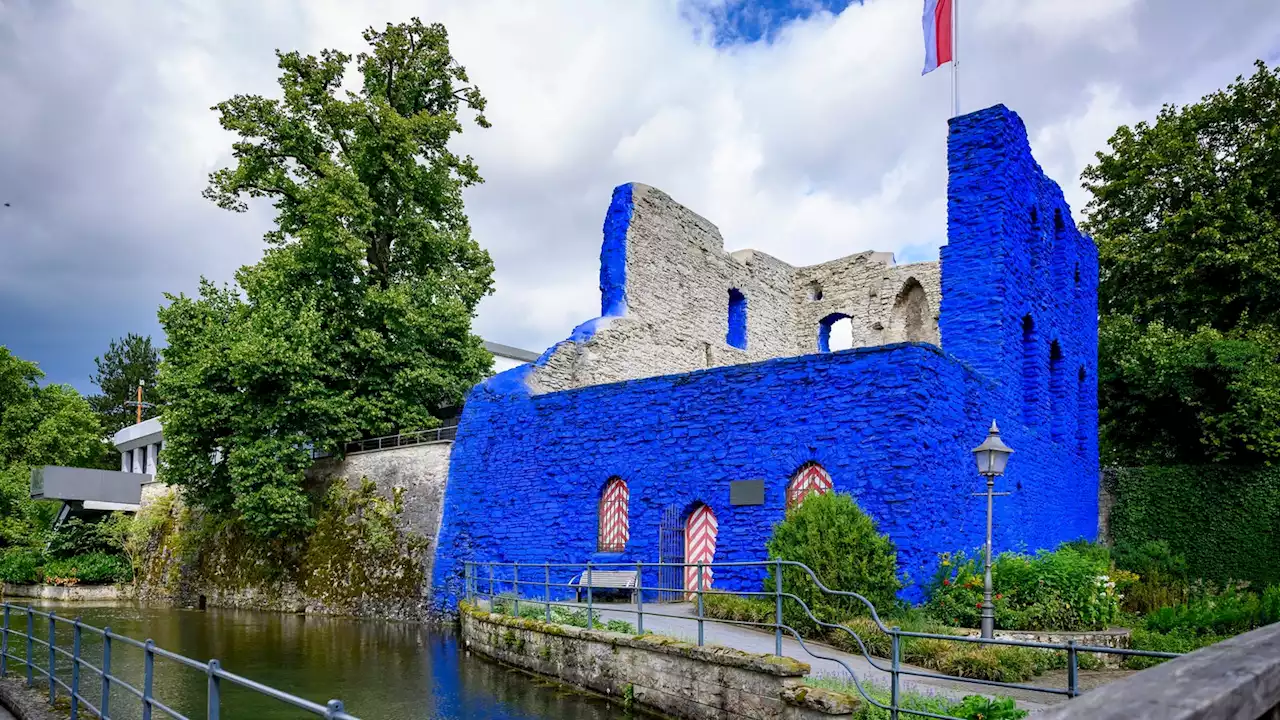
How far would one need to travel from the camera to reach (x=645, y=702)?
1014 centimetres

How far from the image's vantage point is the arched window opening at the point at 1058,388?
18938 mm

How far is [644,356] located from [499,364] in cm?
1315

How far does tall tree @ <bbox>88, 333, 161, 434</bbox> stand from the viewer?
184 feet

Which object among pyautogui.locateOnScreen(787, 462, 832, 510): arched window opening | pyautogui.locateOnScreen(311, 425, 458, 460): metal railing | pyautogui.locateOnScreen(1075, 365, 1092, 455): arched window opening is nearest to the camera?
pyautogui.locateOnScreen(787, 462, 832, 510): arched window opening

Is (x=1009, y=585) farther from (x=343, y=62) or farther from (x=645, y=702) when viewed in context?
(x=343, y=62)

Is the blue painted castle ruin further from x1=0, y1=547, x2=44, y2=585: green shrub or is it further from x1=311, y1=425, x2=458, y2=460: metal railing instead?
x1=0, y1=547, x2=44, y2=585: green shrub

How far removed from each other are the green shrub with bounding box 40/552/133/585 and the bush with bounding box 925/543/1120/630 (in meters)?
27.5

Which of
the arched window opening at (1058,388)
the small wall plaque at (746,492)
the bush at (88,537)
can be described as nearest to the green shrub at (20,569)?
the bush at (88,537)

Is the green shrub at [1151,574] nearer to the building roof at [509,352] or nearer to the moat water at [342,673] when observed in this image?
the moat water at [342,673]

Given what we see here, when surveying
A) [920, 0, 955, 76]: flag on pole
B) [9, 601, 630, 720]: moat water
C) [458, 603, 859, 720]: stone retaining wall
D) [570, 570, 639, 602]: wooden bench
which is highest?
[920, 0, 955, 76]: flag on pole

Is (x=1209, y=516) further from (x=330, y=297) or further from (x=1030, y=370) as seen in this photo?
(x=330, y=297)

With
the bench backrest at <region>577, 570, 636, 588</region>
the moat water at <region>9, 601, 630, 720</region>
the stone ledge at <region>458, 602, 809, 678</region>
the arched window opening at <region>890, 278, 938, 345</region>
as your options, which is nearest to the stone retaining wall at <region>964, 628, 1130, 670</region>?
the stone ledge at <region>458, 602, 809, 678</region>

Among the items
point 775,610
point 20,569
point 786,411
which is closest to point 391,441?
point 786,411

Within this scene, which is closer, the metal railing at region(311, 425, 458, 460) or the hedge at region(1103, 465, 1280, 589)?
the hedge at region(1103, 465, 1280, 589)
